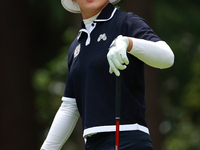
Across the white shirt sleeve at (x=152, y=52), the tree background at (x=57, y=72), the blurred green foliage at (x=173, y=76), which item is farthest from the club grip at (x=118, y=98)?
the blurred green foliage at (x=173, y=76)

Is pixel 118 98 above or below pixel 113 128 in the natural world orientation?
above

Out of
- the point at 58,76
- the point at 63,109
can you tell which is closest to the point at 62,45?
the point at 58,76

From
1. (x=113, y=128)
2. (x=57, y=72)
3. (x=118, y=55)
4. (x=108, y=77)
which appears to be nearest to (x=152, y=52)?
(x=118, y=55)

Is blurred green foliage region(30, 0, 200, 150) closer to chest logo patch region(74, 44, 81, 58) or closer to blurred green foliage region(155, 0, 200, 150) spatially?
blurred green foliage region(155, 0, 200, 150)

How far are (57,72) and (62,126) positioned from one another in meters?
5.51

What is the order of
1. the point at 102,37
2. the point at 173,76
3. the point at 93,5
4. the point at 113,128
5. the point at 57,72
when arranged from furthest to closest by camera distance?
the point at 173,76
the point at 57,72
the point at 93,5
the point at 102,37
the point at 113,128

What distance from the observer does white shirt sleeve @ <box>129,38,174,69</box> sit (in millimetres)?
2170

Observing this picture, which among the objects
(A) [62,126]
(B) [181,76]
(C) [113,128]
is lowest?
(B) [181,76]

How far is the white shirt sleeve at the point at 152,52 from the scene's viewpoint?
2170 mm

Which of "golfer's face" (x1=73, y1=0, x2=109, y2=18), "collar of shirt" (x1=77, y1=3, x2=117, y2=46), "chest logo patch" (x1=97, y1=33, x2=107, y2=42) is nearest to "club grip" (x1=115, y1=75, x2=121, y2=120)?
"chest logo patch" (x1=97, y1=33, x2=107, y2=42)

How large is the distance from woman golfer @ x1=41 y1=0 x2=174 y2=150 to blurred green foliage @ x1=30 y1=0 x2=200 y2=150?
4753 mm

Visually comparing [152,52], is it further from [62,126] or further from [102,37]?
[62,126]

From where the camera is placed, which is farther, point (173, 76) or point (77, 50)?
point (173, 76)

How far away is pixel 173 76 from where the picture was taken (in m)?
8.73
